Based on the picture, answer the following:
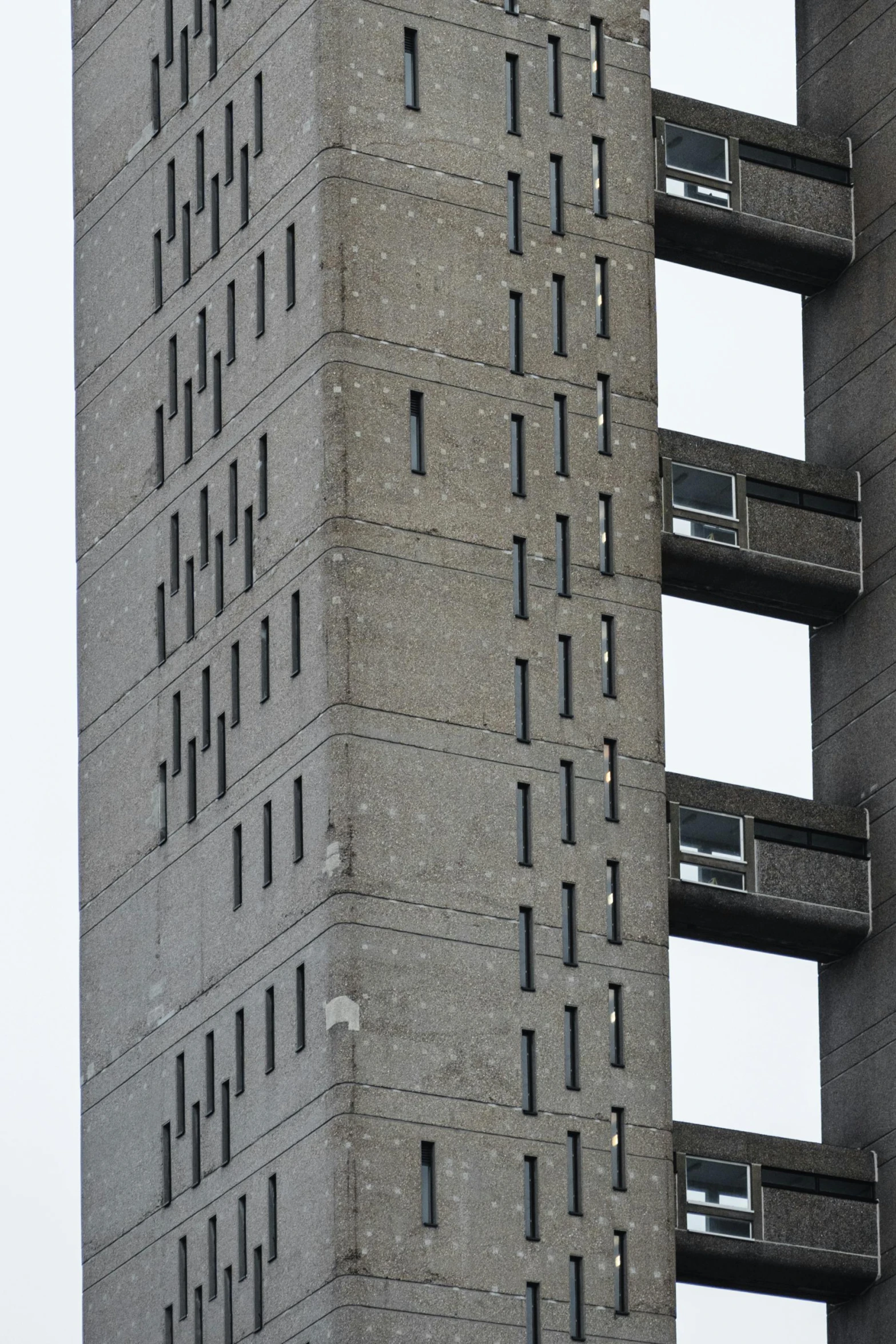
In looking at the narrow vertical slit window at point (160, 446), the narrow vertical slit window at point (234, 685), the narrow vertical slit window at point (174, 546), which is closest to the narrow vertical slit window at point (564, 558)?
the narrow vertical slit window at point (234, 685)

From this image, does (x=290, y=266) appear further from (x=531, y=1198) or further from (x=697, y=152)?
(x=531, y=1198)

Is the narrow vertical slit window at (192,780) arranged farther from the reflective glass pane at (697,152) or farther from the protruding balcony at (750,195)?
the reflective glass pane at (697,152)

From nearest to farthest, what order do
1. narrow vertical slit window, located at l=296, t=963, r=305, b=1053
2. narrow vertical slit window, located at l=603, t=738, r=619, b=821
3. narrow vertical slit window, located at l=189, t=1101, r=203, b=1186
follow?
narrow vertical slit window, located at l=296, t=963, r=305, b=1053 < narrow vertical slit window, located at l=189, t=1101, r=203, b=1186 < narrow vertical slit window, located at l=603, t=738, r=619, b=821

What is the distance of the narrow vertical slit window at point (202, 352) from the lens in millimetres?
77688

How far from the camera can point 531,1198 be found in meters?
69.9

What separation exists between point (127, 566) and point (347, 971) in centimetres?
1359

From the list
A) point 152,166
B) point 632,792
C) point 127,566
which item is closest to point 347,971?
point 632,792

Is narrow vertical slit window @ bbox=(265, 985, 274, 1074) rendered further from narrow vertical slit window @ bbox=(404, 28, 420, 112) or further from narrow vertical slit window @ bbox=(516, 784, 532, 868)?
narrow vertical slit window @ bbox=(404, 28, 420, 112)

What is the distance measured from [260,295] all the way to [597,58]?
853cm

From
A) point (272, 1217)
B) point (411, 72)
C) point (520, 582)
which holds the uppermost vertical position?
point (411, 72)

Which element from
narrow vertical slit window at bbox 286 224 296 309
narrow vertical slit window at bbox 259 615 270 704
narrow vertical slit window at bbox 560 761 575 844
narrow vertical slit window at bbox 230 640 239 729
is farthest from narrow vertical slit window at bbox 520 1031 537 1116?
narrow vertical slit window at bbox 286 224 296 309

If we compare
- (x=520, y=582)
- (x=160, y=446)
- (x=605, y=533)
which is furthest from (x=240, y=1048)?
(x=160, y=446)

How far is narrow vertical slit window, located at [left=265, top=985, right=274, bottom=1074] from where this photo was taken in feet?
234

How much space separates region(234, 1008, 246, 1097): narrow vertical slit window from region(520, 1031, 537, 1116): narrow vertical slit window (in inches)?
206
